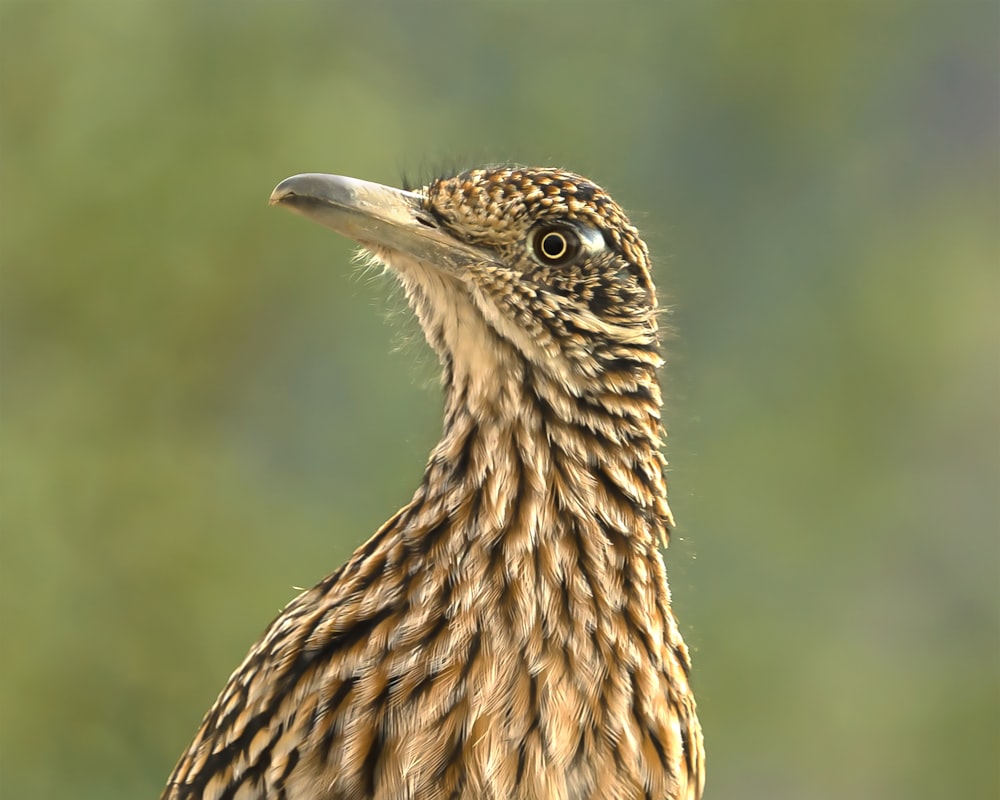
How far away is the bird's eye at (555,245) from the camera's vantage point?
105 inches

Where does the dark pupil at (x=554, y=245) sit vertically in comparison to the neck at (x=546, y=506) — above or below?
above

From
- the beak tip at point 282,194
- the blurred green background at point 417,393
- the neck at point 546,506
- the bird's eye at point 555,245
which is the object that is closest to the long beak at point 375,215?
the beak tip at point 282,194

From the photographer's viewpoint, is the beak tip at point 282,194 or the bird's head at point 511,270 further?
the bird's head at point 511,270

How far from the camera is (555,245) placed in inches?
106

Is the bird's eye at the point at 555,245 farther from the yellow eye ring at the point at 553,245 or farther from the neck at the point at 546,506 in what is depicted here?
the neck at the point at 546,506

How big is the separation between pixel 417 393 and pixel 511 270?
2.02 metres

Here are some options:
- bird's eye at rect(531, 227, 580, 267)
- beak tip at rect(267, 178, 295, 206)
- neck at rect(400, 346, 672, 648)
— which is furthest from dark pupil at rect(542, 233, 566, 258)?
beak tip at rect(267, 178, 295, 206)

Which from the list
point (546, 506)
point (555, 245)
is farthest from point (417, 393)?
point (546, 506)

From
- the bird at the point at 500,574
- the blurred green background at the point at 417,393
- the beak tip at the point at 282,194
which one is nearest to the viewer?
the bird at the point at 500,574

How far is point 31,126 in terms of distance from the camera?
8383 millimetres

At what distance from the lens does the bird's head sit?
2.57 meters

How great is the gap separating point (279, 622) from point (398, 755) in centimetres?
46

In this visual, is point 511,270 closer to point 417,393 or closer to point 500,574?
point 500,574

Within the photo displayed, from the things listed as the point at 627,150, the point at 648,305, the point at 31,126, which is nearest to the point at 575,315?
the point at 648,305
